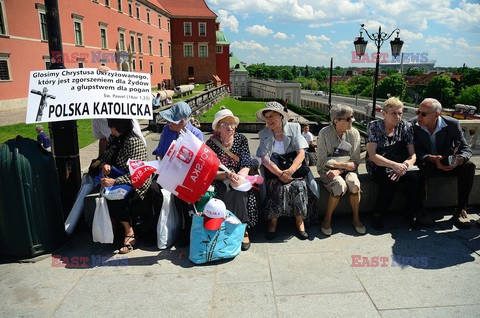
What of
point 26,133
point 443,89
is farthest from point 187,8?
point 443,89

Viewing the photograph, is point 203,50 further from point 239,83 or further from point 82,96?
point 82,96

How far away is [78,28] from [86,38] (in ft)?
4.87

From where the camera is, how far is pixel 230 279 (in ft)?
11.2

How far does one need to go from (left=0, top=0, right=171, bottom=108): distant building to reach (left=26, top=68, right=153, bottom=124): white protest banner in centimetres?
799

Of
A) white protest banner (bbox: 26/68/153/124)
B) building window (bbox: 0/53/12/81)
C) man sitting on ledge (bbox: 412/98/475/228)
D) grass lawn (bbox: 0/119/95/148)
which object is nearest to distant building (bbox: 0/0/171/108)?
building window (bbox: 0/53/12/81)

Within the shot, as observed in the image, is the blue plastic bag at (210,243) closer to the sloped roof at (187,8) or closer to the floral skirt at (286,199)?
the floral skirt at (286,199)

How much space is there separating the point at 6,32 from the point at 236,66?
92.6 metres

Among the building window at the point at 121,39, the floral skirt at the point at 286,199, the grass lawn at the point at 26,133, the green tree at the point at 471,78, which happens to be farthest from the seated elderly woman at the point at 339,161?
the green tree at the point at 471,78

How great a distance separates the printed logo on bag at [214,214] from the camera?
3650 mm

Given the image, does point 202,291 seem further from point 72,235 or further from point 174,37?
point 174,37

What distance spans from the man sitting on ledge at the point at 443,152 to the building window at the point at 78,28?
1303 inches

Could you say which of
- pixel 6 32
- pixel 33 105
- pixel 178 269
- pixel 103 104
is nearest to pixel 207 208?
pixel 178 269

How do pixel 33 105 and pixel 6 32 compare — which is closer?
pixel 33 105

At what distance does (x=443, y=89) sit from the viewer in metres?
89.8
